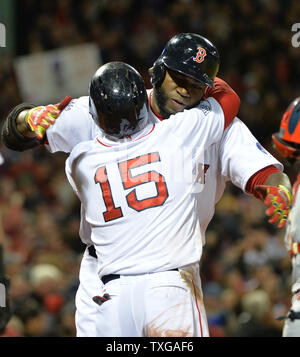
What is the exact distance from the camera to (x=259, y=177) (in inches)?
154

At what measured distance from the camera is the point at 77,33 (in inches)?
464

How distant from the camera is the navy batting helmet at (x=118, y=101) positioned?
3.75 metres

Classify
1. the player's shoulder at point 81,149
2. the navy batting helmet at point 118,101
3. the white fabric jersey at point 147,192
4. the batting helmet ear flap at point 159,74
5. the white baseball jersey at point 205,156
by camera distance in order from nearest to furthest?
1. the white fabric jersey at point 147,192
2. the navy batting helmet at point 118,101
3. the player's shoulder at point 81,149
4. the white baseball jersey at point 205,156
5. the batting helmet ear flap at point 159,74

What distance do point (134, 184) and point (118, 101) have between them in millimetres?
431

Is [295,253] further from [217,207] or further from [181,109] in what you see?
[217,207]

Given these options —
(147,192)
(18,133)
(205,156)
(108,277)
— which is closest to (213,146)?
(205,156)

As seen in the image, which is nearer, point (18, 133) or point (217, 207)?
point (18, 133)

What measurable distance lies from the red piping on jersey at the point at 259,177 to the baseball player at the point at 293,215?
41cm

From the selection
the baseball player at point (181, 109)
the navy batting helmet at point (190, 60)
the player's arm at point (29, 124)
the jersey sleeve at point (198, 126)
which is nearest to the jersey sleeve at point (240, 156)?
the baseball player at point (181, 109)

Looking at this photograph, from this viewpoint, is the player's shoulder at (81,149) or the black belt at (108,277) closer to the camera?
the black belt at (108,277)

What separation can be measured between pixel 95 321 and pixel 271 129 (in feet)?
20.5

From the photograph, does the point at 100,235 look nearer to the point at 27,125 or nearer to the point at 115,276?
the point at 115,276

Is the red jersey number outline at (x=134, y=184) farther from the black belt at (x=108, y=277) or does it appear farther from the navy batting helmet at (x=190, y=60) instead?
the navy batting helmet at (x=190, y=60)

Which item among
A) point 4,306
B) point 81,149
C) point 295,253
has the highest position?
point 81,149
